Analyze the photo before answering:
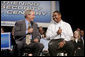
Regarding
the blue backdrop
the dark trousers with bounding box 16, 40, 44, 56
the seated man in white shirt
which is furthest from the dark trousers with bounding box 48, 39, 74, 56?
the blue backdrop

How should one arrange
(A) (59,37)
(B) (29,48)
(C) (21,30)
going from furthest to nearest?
(A) (59,37)
(C) (21,30)
(B) (29,48)

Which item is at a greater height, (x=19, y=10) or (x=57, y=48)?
(x=19, y=10)

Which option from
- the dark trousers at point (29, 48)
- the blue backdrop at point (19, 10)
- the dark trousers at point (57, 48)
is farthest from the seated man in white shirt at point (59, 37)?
the blue backdrop at point (19, 10)

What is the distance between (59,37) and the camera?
193 inches

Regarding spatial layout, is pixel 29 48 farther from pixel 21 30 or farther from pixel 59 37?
pixel 59 37

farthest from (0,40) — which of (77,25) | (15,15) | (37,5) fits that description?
(77,25)

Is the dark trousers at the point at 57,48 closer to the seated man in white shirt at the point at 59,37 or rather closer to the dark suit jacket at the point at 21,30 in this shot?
the seated man in white shirt at the point at 59,37

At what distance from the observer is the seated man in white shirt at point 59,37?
15.5 ft

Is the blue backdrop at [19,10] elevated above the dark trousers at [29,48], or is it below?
above

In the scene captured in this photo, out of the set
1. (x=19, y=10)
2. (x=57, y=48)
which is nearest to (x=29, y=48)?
(x=57, y=48)

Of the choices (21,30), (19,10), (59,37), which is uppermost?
(19,10)

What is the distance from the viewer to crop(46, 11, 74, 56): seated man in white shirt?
4727 mm

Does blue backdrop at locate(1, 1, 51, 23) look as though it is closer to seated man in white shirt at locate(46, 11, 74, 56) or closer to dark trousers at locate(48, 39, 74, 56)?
seated man in white shirt at locate(46, 11, 74, 56)

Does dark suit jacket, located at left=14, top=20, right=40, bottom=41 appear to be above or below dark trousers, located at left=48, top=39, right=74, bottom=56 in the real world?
above
